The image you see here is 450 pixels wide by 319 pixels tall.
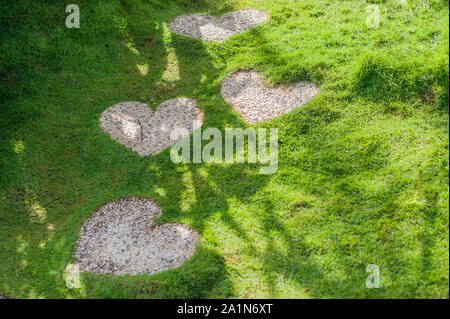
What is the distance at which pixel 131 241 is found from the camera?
7062 mm

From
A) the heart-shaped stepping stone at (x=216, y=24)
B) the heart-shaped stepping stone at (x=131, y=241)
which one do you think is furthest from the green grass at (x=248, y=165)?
the heart-shaped stepping stone at (x=216, y=24)

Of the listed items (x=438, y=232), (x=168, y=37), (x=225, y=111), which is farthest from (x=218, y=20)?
(x=438, y=232)

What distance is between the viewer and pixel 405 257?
5910 millimetres

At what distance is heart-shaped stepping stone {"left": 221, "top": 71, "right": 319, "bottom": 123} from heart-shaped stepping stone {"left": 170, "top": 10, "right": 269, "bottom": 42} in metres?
2.42

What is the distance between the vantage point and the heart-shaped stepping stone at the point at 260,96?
29.8 ft

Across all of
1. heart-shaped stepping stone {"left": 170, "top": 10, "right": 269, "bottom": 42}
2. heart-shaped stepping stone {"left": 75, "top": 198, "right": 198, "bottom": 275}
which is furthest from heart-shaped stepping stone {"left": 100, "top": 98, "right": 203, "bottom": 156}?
heart-shaped stepping stone {"left": 170, "top": 10, "right": 269, "bottom": 42}

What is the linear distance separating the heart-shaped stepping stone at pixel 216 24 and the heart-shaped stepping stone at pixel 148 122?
321 cm

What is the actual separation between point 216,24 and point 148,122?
196 inches

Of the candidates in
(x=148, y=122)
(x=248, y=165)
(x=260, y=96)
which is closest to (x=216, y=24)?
(x=260, y=96)

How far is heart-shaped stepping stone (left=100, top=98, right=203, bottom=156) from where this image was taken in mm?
9094

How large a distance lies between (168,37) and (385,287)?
9.60 metres

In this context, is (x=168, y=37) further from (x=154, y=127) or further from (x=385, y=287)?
(x=385, y=287)

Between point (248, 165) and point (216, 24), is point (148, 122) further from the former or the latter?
point (216, 24)

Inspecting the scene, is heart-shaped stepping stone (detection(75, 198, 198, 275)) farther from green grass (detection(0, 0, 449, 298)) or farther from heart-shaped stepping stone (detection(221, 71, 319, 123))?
heart-shaped stepping stone (detection(221, 71, 319, 123))
